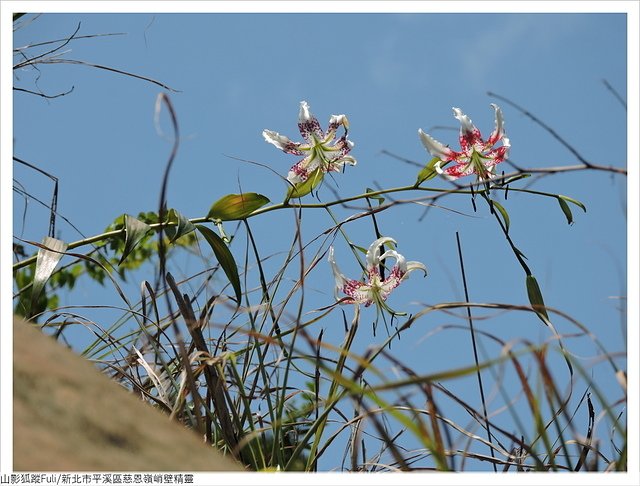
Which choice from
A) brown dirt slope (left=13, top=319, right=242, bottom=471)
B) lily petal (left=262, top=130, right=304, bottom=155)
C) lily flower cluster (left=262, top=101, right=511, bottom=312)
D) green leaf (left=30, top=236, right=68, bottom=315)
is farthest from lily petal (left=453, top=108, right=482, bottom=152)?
brown dirt slope (left=13, top=319, right=242, bottom=471)

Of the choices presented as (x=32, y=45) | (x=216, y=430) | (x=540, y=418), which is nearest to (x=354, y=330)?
(x=216, y=430)

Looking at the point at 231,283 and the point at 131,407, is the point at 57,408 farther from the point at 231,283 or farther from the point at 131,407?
the point at 231,283

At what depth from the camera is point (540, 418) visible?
0.57 meters

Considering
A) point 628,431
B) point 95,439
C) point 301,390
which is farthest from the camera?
point 301,390

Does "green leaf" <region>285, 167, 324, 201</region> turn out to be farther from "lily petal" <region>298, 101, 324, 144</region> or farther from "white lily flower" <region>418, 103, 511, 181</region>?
"white lily flower" <region>418, 103, 511, 181</region>

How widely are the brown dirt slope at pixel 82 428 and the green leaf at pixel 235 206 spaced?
657mm

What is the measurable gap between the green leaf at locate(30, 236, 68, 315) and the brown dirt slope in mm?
505

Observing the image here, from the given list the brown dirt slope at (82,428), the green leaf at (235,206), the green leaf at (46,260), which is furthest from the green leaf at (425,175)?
the brown dirt slope at (82,428)

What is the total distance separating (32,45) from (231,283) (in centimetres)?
59

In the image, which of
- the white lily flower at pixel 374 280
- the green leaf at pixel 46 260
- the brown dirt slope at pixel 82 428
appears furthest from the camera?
the white lily flower at pixel 374 280

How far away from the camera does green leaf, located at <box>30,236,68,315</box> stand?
3.43 ft

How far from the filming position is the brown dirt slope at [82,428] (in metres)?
0.47

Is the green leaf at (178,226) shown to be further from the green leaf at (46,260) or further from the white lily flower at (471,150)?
the white lily flower at (471,150)

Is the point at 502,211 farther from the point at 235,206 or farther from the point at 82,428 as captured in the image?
the point at 82,428
